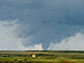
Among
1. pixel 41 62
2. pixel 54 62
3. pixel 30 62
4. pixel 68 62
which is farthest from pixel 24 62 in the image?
pixel 68 62

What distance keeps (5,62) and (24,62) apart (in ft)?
45.4

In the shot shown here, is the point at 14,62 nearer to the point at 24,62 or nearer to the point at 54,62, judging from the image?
the point at 24,62

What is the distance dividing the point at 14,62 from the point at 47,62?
927 inches

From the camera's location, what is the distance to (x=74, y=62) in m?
108

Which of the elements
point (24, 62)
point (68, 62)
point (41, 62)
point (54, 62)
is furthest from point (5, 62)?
point (68, 62)

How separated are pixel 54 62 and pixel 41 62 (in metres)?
9.08

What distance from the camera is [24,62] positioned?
108375 millimetres

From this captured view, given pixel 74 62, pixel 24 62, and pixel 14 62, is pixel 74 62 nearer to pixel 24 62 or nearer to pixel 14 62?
pixel 24 62

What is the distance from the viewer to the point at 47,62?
4210 inches

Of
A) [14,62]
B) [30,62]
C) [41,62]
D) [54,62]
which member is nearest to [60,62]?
[54,62]

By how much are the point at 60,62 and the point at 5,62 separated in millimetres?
39178

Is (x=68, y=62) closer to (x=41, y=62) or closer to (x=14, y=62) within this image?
(x=41, y=62)

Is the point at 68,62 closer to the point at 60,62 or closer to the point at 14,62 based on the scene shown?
the point at 60,62

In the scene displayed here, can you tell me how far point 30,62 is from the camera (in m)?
108
